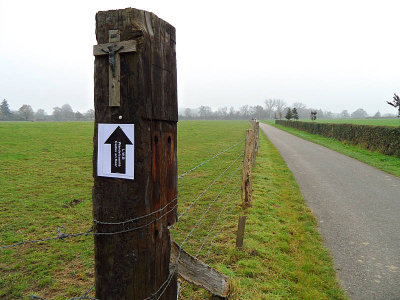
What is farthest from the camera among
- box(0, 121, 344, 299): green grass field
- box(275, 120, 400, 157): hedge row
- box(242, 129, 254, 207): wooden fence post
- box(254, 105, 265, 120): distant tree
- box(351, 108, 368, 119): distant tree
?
box(351, 108, 368, 119): distant tree

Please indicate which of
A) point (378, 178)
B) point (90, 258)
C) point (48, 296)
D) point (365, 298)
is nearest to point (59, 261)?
point (90, 258)

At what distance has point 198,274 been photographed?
197 cm

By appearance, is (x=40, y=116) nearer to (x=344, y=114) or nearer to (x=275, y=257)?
(x=275, y=257)

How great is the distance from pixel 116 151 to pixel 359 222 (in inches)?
222

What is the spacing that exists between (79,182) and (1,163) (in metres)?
5.63

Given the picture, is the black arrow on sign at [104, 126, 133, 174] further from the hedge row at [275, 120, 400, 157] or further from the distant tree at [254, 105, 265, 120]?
the distant tree at [254, 105, 265, 120]

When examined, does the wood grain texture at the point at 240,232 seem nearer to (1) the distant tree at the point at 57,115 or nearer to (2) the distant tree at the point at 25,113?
(2) the distant tree at the point at 25,113

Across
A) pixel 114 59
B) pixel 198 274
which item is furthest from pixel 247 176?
pixel 114 59

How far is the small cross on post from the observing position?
1.32 m

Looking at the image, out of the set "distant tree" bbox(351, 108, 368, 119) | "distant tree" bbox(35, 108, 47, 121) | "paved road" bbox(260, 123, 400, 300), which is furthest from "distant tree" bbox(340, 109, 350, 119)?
"paved road" bbox(260, 123, 400, 300)

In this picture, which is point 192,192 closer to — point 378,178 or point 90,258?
point 90,258

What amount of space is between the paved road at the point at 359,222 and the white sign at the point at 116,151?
130 inches

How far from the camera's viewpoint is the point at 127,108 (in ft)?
4.43

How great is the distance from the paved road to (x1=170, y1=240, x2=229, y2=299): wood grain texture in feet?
6.76
